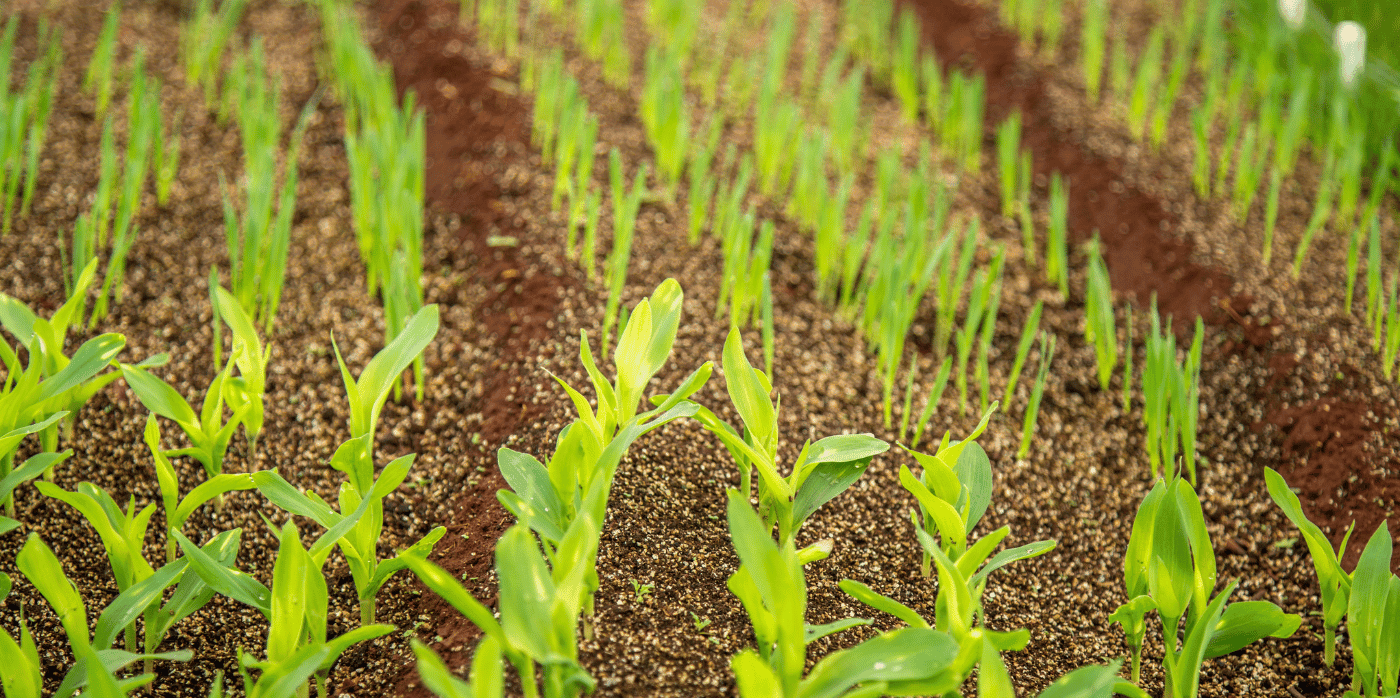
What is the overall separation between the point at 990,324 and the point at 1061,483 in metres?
0.34

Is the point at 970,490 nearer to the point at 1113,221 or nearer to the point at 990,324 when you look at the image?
the point at 990,324

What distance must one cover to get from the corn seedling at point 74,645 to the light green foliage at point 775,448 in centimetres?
74

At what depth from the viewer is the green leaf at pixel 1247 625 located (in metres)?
1.25

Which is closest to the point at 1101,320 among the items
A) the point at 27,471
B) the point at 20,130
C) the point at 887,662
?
the point at 887,662

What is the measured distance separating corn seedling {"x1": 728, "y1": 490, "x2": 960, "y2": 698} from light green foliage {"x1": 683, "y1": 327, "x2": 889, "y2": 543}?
275mm

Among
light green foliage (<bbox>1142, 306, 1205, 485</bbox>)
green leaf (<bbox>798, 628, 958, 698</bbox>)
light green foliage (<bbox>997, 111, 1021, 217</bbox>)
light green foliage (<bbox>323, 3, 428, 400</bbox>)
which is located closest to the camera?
green leaf (<bbox>798, 628, 958, 698</bbox>)

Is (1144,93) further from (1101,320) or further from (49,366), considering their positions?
(49,366)

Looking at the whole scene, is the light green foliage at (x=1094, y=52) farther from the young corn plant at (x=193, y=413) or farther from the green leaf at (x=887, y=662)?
the young corn plant at (x=193, y=413)

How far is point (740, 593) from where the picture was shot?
1.13 metres

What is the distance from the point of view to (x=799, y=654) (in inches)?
41.8

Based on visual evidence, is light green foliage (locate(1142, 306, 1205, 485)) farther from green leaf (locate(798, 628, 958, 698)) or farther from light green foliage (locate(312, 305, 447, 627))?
light green foliage (locate(312, 305, 447, 627))

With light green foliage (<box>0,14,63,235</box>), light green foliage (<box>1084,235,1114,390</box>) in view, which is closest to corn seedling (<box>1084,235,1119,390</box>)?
light green foliage (<box>1084,235,1114,390</box>)

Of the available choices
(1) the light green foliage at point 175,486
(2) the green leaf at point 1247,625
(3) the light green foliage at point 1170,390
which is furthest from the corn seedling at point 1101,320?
(1) the light green foliage at point 175,486

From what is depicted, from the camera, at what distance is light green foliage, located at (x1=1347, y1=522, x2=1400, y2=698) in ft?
4.08
